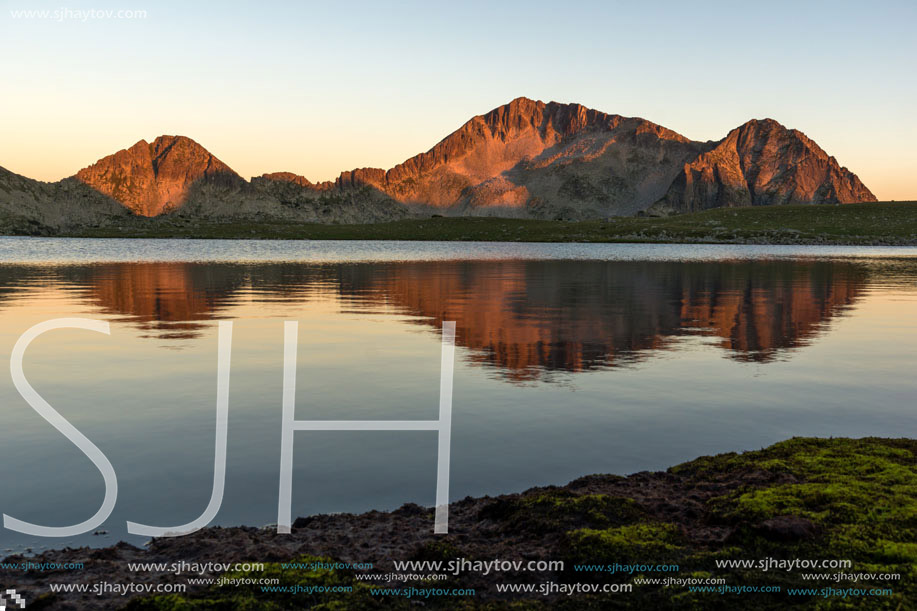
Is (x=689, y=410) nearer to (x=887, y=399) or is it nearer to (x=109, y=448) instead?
(x=887, y=399)

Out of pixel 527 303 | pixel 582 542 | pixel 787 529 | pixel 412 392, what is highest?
pixel 527 303

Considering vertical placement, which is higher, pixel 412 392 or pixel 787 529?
pixel 787 529

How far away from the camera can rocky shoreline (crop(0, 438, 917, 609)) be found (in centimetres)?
703

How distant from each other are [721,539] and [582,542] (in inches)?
69.4

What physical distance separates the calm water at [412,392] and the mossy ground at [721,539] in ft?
6.24

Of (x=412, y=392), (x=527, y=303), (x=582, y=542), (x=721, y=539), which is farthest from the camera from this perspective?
(x=527, y=303)

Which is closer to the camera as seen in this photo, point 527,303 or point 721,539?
point 721,539

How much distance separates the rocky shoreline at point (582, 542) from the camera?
7031 mm

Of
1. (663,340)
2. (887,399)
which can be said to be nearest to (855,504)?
(887,399)

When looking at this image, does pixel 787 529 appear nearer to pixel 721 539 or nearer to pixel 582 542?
pixel 721 539

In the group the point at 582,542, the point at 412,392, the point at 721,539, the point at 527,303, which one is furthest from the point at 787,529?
the point at 527,303

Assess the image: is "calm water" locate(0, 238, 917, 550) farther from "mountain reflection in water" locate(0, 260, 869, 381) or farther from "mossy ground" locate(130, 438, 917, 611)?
"mossy ground" locate(130, 438, 917, 611)

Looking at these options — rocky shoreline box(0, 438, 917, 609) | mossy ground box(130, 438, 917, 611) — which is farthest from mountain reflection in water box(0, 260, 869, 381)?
rocky shoreline box(0, 438, 917, 609)

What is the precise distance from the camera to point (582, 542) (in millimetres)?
8227
